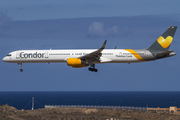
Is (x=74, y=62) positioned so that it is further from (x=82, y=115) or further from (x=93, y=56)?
(x=82, y=115)

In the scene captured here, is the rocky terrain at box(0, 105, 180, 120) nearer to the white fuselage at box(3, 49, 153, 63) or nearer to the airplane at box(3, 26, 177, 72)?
the airplane at box(3, 26, 177, 72)

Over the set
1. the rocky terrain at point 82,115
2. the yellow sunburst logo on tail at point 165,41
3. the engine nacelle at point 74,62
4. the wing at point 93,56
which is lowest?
the rocky terrain at point 82,115

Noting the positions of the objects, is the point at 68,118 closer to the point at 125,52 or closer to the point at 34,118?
the point at 34,118

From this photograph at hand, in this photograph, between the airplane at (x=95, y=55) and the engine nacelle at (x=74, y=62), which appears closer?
the engine nacelle at (x=74, y=62)

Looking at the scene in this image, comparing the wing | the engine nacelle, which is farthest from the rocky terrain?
the wing

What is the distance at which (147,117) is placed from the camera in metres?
60.9

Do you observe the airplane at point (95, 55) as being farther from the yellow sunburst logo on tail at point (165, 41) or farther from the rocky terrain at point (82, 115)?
the rocky terrain at point (82, 115)

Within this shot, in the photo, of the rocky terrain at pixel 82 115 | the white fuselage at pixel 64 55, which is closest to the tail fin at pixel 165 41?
the white fuselage at pixel 64 55

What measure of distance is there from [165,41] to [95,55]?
1740cm

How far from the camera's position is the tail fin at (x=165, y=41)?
62031 millimetres

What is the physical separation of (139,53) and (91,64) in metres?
10.7

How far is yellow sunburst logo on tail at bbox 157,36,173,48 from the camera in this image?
205ft

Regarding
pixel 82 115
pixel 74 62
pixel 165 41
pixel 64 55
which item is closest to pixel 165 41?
pixel 165 41

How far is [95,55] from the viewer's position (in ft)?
189
